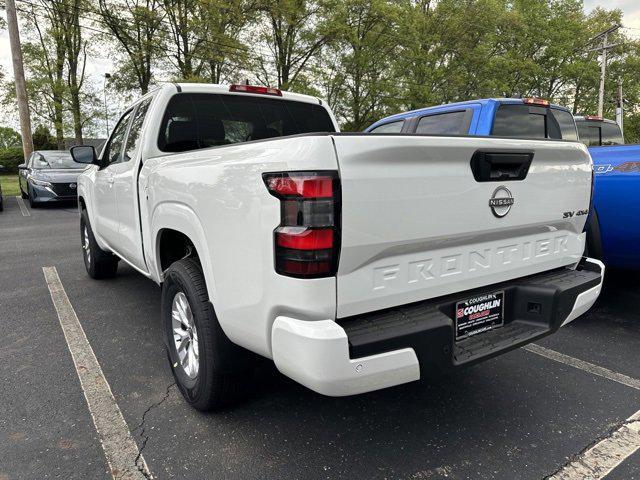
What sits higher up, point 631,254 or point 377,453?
point 631,254

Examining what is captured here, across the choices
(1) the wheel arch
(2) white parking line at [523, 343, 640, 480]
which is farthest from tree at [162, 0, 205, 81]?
(2) white parking line at [523, 343, 640, 480]

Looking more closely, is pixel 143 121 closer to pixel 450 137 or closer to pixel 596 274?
pixel 450 137

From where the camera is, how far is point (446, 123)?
495 centimetres

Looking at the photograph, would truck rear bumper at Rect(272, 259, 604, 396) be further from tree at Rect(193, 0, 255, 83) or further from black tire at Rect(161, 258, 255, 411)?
tree at Rect(193, 0, 255, 83)

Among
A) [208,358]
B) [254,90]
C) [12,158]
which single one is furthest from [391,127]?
[12,158]

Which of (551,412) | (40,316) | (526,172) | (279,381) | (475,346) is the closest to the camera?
(475,346)

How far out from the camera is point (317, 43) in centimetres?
2603

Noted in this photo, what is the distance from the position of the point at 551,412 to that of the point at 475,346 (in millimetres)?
884

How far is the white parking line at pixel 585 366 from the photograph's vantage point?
292cm

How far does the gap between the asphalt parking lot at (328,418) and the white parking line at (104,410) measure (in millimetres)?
37

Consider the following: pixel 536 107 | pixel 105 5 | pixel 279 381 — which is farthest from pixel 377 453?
pixel 105 5

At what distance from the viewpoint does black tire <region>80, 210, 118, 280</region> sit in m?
5.12

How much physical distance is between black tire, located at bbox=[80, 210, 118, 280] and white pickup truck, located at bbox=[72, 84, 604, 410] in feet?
8.08

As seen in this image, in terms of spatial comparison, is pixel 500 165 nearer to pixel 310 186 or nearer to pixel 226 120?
pixel 310 186
